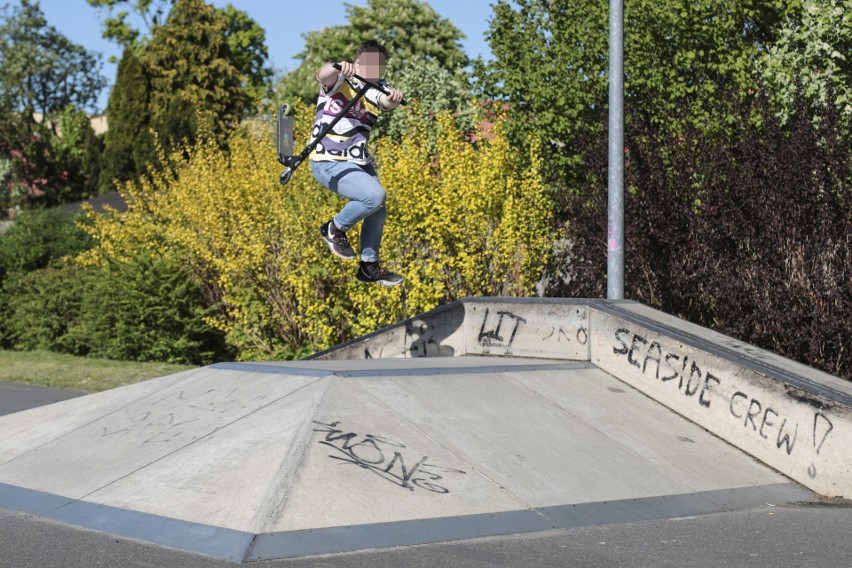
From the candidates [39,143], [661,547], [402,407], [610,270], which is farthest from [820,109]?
[39,143]

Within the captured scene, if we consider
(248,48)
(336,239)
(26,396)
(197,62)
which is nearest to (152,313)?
(26,396)

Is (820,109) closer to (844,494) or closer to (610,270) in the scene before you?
(610,270)

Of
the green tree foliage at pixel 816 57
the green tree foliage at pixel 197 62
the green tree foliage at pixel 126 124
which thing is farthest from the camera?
the green tree foliage at pixel 197 62

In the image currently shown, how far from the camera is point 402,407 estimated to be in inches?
279

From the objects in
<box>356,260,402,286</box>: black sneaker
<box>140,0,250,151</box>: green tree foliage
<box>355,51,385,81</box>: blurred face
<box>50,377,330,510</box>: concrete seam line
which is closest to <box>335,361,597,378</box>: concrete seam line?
<box>50,377,330,510</box>: concrete seam line

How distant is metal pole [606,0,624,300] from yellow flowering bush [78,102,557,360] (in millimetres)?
2800

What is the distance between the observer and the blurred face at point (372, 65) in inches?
319

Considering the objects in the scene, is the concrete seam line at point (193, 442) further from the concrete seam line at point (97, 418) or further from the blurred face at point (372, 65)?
the blurred face at point (372, 65)

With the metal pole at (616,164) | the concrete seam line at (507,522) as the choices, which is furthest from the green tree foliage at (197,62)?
the concrete seam line at (507,522)

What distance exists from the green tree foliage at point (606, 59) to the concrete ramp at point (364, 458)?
5827 millimetres

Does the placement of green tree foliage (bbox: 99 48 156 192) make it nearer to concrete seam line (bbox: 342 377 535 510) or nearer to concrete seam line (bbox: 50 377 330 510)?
concrete seam line (bbox: 50 377 330 510)

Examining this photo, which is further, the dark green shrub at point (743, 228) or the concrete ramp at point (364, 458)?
the dark green shrub at point (743, 228)

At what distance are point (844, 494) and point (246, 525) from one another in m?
3.97

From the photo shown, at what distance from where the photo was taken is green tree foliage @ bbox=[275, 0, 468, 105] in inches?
1715
